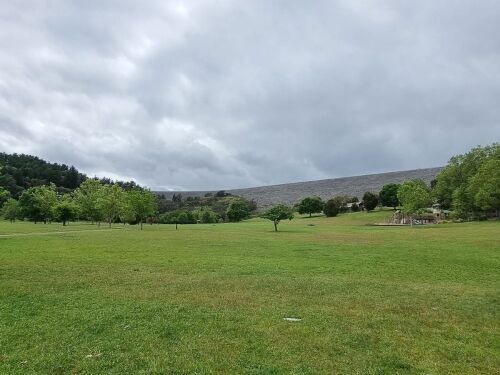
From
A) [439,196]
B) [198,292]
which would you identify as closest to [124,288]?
[198,292]

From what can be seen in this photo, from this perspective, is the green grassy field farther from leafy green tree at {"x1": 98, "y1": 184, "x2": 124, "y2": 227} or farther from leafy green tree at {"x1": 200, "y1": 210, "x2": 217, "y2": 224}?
leafy green tree at {"x1": 200, "y1": 210, "x2": 217, "y2": 224}

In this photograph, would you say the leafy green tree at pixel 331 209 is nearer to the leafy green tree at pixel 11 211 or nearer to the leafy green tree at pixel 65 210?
the leafy green tree at pixel 65 210

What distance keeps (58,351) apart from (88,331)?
1262 mm

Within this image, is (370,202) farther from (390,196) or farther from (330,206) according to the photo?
(330,206)

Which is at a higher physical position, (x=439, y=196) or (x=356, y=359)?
(x=439, y=196)

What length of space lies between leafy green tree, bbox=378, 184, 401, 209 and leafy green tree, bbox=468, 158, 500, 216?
51.1 m

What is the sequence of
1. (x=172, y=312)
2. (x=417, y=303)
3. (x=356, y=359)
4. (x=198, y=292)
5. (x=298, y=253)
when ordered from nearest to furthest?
(x=356, y=359), (x=172, y=312), (x=417, y=303), (x=198, y=292), (x=298, y=253)

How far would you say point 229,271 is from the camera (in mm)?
18625

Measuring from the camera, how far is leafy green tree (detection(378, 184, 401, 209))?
417 ft

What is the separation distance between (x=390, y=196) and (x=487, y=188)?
5849 cm

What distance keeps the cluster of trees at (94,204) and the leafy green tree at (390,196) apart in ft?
252

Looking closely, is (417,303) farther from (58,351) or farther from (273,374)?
(58,351)

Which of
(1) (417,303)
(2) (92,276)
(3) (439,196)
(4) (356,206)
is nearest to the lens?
(1) (417,303)

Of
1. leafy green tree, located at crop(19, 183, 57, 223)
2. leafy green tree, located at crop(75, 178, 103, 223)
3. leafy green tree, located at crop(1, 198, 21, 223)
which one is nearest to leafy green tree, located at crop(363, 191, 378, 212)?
leafy green tree, located at crop(75, 178, 103, 223)
